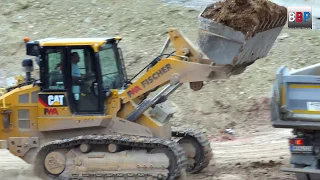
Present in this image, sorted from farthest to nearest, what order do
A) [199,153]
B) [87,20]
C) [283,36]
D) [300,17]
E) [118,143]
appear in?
[87,20]
[300,17]
[283,36]
[199,153]
[118,143]

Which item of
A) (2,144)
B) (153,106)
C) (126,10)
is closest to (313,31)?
(126,10)

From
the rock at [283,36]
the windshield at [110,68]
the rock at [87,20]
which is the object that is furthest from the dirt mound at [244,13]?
the rock at [87,20]

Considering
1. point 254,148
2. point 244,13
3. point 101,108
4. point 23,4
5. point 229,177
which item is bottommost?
point 254,148

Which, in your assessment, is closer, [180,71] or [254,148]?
[180,71]

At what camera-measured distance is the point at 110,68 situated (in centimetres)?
1070

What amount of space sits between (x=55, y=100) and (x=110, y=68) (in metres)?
1.00

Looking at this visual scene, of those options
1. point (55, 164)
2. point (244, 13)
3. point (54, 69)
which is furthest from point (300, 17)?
point (55, 164)

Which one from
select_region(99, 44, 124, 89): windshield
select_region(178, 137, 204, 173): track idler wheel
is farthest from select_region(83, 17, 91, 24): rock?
select_region(178, 137, 204, 173): track idler wheel

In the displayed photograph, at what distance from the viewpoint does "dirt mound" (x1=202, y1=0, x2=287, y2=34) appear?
30.3ft

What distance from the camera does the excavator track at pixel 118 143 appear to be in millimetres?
9906

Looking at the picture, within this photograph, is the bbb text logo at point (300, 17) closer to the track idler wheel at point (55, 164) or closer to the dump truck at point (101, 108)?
the dump truck at point (101, 108)

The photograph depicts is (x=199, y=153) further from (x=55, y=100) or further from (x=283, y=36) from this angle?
(x=283, y=36)

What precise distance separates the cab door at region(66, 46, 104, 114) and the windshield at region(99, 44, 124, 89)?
162mm

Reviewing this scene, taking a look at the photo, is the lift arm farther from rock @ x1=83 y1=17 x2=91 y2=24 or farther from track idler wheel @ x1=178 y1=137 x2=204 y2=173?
rock @ x1=83 y1=17 x2=91 y2=24
